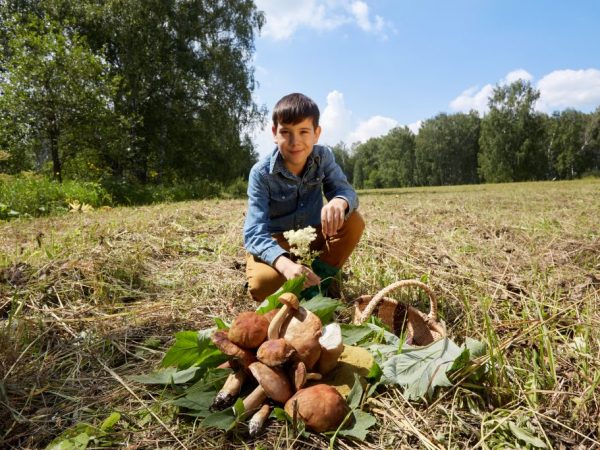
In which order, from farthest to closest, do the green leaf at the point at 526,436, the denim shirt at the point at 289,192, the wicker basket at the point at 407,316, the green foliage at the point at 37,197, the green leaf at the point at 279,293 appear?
the green foliage at the point at 37,197 < the denim shirt at the point at 289,192 < the wicker basket at the point at 407,316 < the green leaf at the point at 279,293 < the green leaf at the point at 526,436

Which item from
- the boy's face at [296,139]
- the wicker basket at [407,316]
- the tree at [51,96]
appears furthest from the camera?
the tree at [51,96]

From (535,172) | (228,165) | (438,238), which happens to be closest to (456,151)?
(535,172)

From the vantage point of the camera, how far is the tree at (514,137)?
45281 millimetres

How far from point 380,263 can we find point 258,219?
3.82ft

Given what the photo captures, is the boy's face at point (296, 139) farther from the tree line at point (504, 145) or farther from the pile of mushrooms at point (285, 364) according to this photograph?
the tree line at point (504, 145)

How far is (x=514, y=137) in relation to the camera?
152 feet

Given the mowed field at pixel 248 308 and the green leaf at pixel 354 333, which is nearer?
the mowed field at pixel 248 308

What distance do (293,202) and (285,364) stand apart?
1440 mm

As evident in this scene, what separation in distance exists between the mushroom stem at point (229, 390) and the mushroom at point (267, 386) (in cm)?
5

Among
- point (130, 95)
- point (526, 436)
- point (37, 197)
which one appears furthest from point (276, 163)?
point (130, 95)

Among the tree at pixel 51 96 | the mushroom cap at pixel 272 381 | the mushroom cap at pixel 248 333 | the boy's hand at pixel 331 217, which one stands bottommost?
the mushroom cap at pixel 272 381

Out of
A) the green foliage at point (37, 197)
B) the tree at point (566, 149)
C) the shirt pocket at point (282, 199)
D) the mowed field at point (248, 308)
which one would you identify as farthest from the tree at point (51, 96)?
the tree at point (566, 149)

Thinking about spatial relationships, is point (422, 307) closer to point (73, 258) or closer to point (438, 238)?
point (438, 238)

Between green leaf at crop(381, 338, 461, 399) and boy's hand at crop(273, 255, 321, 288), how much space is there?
486 mm
